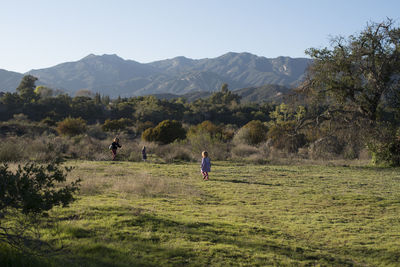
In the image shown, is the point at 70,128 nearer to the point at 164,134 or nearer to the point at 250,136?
the point at 164,134

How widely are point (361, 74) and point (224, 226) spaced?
670 inches

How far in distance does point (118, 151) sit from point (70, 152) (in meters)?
3.14

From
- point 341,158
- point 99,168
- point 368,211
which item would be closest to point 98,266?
point 368,211

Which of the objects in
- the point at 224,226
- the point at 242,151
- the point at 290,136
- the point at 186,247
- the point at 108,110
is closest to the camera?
the point at 186,247

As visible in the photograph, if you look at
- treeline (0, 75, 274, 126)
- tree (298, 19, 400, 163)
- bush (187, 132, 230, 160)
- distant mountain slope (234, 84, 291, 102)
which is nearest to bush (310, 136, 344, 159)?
tree (298, 19, 400, 163)

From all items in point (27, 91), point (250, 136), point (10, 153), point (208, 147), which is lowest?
point (10, 153)

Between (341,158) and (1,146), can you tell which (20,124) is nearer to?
(1,146)

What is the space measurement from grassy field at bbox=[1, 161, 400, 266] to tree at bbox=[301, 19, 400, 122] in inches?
354

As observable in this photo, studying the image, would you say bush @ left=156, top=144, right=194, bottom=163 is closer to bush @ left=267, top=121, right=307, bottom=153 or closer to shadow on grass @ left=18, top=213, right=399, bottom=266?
bush @ left=267, top=121, right=307, bottom=153

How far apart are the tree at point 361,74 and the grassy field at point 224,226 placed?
9000 millimetres

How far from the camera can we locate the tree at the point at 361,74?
67.5 ft

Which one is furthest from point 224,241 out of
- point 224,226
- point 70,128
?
point 70,128

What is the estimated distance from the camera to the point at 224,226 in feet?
25.6

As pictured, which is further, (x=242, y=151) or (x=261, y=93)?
(x=261, y=93)
